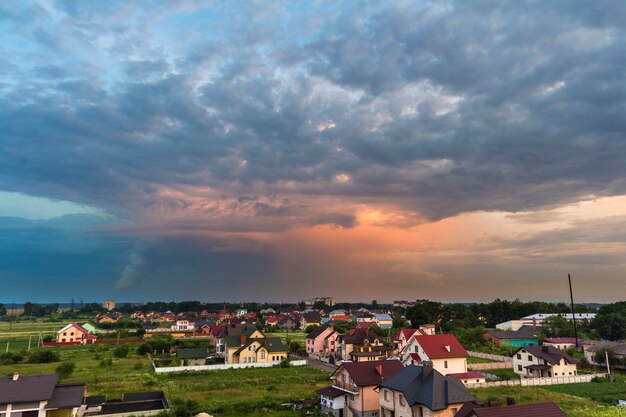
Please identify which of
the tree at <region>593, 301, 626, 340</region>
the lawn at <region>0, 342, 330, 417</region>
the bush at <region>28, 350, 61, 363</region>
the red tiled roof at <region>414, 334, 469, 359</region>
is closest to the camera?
the lawn at <region>0, 342, 330, 417</region>

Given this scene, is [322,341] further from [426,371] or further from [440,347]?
[426,371]

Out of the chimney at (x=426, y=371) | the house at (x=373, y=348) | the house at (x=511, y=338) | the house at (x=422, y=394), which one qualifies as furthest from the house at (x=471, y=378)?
the house at (x=511, y=338)

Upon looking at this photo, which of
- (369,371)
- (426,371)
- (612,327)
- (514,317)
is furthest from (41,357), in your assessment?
(514,317)

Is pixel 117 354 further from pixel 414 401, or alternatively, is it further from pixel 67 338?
A: pixel 414 401

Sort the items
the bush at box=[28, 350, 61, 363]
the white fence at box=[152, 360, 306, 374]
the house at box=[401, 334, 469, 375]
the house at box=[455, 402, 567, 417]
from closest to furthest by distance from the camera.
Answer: the house at box=[455, 402, 567, 417]
the house at box=[401, 334, 469, 375]
the white fence at box=[152, 360, 306, 374]
the bush at box=[28, 350, 61, 363]

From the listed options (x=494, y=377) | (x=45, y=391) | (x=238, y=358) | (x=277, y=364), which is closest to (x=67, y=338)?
(x=238, y=358)

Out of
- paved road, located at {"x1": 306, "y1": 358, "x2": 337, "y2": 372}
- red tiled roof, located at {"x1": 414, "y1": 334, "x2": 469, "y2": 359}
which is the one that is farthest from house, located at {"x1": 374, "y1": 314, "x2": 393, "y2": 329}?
red tiled roof, located at {"x1": 414, "y1": 334, "x2": 469, "y2": 359}

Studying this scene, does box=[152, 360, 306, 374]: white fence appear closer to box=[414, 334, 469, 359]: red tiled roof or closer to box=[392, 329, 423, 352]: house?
box=[392, 329, 423, 352]: house
